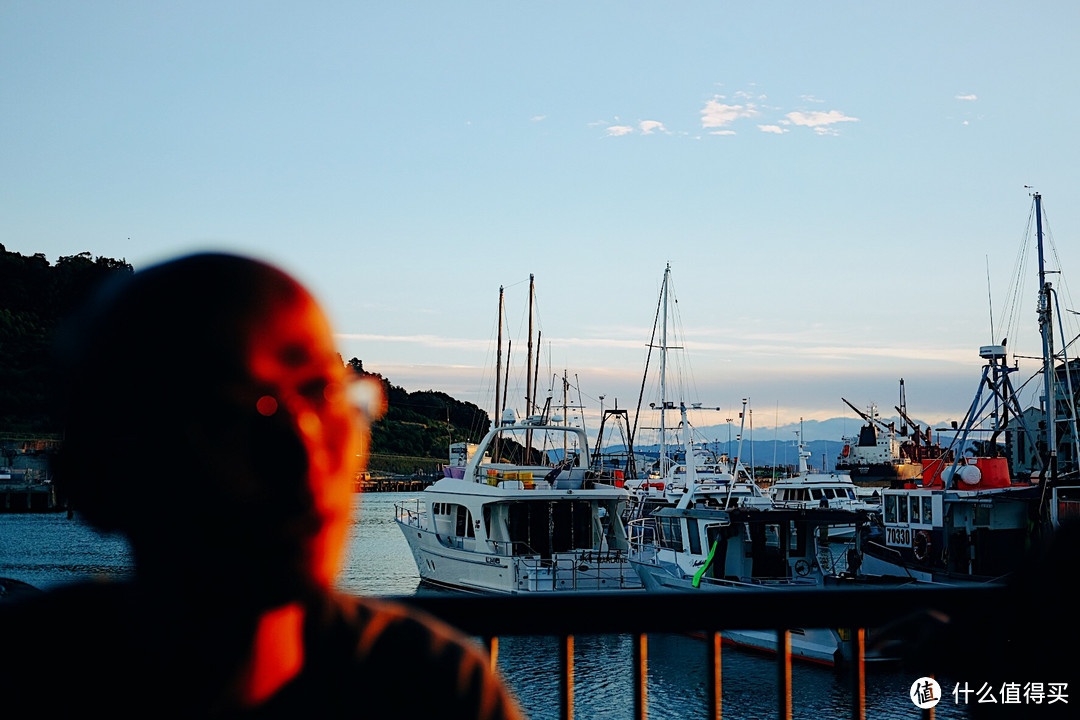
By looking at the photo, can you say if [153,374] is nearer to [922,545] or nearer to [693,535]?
[693,535]

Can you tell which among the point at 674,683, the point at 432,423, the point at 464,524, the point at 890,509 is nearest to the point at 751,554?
the point at 674,683

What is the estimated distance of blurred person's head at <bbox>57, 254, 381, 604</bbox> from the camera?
0.68 meters

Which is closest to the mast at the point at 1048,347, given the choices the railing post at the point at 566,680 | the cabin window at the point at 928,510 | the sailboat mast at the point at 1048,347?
the sailboat mast at the point at 1048,347

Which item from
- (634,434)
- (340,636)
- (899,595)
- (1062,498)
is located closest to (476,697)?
(340,636)

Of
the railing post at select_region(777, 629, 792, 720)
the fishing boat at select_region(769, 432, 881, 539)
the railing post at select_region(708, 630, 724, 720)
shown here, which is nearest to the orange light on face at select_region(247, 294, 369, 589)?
the railing post at select_region(708, 630, 724, 720)

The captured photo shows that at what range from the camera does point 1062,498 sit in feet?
63.1

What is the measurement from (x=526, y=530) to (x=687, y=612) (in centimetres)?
2066

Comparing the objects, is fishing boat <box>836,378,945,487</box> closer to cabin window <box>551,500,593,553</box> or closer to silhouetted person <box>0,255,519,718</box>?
cabin window <box>551,500,593,553</box>

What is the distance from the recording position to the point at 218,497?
2.19 ft

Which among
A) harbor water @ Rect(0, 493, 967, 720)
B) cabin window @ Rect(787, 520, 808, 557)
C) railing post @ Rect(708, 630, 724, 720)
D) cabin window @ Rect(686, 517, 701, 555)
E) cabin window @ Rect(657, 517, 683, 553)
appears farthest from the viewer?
cabin window @ Rect(657, 517, 683, 553)

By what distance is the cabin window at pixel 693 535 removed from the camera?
64.0 ft

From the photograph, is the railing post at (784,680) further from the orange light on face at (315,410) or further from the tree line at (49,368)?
the orange light on face at (315,410)

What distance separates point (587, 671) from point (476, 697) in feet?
63.0

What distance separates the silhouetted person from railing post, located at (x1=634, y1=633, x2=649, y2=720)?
6.53ft
